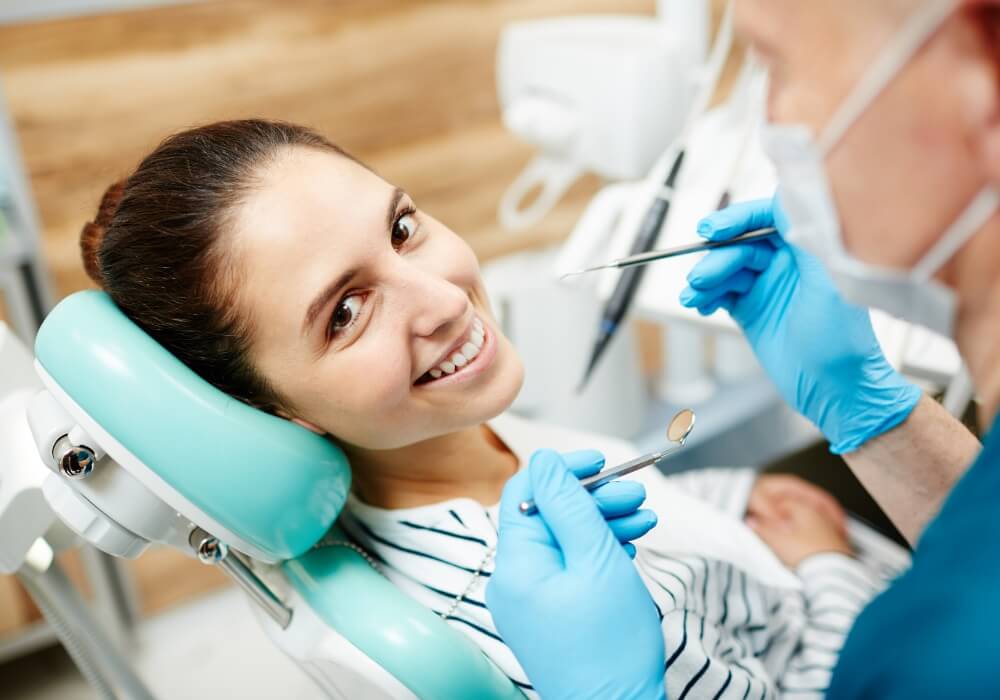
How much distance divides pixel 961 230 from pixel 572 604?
0.40 meters

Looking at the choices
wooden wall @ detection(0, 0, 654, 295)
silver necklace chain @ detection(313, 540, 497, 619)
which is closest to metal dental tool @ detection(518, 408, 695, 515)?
silver necklace chain @ detection(313, 540, 497, 619)

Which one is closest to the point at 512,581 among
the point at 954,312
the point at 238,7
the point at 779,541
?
the point at 954,312

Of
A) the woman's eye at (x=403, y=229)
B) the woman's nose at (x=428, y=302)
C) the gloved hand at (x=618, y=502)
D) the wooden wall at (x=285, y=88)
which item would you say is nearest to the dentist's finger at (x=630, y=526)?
the gloved hand at (x=618, y=502)

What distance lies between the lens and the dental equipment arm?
895 mm

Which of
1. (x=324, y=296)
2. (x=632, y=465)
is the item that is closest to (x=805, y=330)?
(x=632, y=465)

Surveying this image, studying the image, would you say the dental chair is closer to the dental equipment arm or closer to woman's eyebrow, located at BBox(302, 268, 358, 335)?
woman's eyebrow, located at BBox(302, 268, 358, 335)

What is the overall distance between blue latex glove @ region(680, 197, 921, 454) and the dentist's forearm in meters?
0.02

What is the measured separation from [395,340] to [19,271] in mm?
1100

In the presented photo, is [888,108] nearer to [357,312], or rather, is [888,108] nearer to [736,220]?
[736,220]

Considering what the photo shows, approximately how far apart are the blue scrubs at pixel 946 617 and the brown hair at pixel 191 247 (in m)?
0.57

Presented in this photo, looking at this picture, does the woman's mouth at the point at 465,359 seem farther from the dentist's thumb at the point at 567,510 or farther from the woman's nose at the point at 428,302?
the dentist's thumb at the point at 567,510

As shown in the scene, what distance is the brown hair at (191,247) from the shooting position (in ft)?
2.67

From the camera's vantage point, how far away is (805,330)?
3.03ft

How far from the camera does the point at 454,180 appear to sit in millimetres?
2217
